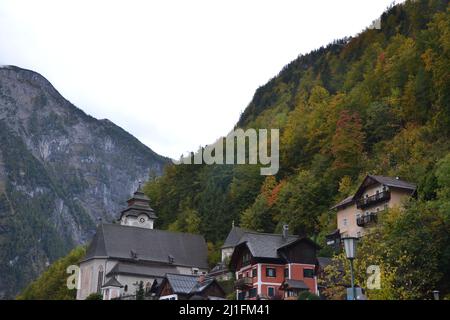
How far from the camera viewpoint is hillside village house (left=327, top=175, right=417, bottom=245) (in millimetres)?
58125

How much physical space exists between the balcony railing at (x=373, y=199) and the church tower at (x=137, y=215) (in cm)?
4913

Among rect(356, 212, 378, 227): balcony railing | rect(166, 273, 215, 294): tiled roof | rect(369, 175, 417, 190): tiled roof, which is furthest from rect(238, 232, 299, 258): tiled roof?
rect(369, 175, 417, 190): tiled roof

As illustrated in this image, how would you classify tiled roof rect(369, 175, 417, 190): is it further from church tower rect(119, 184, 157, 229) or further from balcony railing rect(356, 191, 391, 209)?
church tower rect(119, 184, 157, 229)

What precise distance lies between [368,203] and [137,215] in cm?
5164

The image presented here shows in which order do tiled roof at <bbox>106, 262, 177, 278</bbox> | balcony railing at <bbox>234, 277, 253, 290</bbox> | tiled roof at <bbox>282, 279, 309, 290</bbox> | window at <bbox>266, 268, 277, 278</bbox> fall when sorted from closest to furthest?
tiled roof at <bbox>282, 279, 309, 290</bbox>
balcony railing at <bbox>234, 277, 253, 290</bbox>
window at <bbox>266, 268, 277, 278</bbox>
tiled roof at <bbox>106, 262, 177, 278</bbox>

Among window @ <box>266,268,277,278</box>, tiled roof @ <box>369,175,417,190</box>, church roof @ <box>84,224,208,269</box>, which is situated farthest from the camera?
church roof @ <box>84,224,208,269</box>

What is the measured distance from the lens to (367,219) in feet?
198

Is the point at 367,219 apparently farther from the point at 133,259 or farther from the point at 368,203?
the point at 133,259

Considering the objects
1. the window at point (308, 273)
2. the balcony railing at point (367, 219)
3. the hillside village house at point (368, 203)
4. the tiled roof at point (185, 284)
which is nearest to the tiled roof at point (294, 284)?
the window at point (308, 273)

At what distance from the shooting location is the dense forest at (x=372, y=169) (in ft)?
138

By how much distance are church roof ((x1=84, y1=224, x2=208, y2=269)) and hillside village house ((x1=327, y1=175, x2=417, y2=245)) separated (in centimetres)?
3426

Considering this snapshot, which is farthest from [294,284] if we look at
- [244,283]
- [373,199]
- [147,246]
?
[147,246]

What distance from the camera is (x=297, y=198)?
79812 mm
